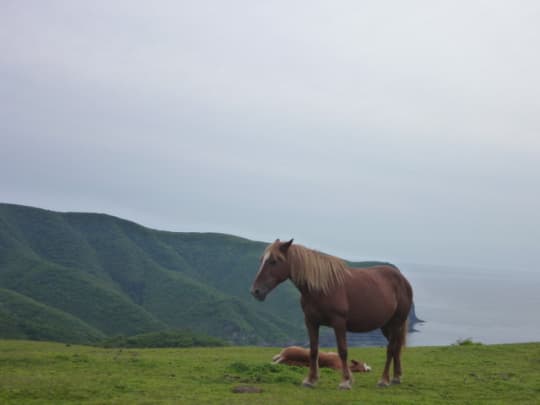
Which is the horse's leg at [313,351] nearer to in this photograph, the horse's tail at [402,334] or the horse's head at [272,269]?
the horse's head at [272,269]

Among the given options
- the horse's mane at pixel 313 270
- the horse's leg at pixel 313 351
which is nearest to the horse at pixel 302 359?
the horse's leg at pixel 313 351

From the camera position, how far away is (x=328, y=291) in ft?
32.0

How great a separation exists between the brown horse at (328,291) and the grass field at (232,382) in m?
0.95

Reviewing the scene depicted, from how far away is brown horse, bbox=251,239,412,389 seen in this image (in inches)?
383

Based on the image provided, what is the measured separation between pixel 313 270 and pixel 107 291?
441 feet

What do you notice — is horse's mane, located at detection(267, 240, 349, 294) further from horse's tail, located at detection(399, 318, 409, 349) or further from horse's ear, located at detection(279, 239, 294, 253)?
horse's tail, located at detection(399, 318, 409, 349)

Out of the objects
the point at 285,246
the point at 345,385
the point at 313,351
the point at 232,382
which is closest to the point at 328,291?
the point at 285,246

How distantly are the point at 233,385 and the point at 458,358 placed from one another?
9.46 metres

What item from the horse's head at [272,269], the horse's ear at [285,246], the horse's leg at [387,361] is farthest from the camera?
the horse's leg at [387,361]

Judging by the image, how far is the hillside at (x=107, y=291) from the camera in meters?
104

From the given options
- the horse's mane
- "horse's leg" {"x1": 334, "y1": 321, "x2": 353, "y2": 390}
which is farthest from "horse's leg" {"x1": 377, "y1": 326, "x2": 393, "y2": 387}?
the horse's mane

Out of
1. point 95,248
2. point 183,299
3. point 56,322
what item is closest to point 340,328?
point 56,322

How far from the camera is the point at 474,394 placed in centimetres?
987

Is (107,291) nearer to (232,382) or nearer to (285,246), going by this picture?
(232,382)
